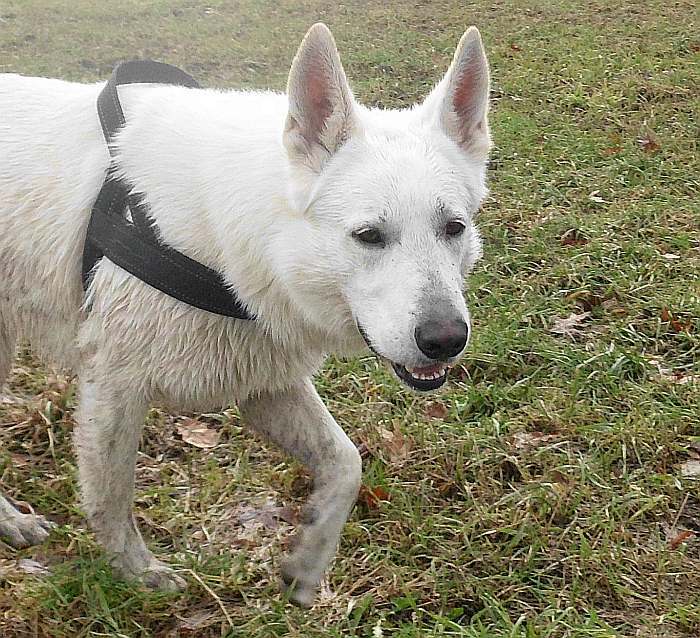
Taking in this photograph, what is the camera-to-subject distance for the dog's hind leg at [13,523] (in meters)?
3.02

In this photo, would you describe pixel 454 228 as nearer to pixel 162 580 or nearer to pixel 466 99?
pixel 466 99

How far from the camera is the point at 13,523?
3033 mm

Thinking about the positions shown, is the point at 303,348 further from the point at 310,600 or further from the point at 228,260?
the point at 310,600

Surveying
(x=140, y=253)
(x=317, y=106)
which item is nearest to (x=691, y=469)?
(x=317, y=106)

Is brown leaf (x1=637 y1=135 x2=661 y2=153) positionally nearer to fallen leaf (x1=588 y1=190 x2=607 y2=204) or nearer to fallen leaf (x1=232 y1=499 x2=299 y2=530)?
fallen leaf (x1=588 y1=190 x2=607 y2=204)

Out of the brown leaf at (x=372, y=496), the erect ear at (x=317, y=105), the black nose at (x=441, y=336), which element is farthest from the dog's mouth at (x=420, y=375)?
the brown leaf at (x=372, y=496)

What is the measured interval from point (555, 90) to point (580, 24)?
2987 mm

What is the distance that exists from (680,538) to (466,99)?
158 centimetres

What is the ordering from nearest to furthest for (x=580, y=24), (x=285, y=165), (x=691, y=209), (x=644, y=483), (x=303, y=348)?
(x=285, y=165) → (x=303, y=348) → (x=644, y=483) → (x=691, y=209) → (x=580, y=24)

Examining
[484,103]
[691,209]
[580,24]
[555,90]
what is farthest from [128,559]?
[580,24]

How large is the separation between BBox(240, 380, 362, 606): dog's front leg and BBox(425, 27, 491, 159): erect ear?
0.91m

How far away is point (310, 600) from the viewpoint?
2.82 meters

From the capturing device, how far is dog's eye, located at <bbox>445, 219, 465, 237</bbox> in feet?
7.89

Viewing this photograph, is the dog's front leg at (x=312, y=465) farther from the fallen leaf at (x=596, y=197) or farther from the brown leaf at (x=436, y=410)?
the fallen leaf at (x=596, y=197)
